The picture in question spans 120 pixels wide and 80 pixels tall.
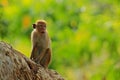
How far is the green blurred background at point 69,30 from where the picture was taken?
614 inches

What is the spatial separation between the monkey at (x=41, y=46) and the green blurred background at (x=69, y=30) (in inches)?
194

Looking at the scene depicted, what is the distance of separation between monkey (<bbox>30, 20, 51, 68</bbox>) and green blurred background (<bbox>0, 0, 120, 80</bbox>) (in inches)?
194

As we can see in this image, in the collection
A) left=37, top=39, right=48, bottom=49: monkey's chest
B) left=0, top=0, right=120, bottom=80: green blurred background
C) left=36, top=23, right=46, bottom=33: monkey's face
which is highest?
left=36, top=23, right=46, bottom=33: monkey's face

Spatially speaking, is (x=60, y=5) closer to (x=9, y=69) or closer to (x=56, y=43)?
(x=56, y=43)

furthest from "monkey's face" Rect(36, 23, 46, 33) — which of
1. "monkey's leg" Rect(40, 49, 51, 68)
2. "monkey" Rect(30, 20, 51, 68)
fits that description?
"monkey's leg" Rect(40, 49, 51, 68)

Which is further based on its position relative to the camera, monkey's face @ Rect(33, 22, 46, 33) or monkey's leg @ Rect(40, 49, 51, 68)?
monkey's face @ Rect(33, 22, 46, 33)

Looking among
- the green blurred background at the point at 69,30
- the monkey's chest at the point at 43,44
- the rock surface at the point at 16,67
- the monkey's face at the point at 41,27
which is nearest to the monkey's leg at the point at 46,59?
the monkey's chest at the point at 43,44

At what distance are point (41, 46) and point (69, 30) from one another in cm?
821

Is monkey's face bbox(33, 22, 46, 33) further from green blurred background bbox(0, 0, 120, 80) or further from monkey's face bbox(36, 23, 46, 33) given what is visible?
green blurred background bbox(0, 0, 120, 80)

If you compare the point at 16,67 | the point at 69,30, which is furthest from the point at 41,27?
the point at 69,30

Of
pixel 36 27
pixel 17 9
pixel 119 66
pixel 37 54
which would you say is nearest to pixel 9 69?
pixel 37 54

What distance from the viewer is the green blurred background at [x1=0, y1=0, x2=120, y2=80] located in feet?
51.2

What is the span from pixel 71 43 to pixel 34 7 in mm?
2451

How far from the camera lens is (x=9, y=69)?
675cm
